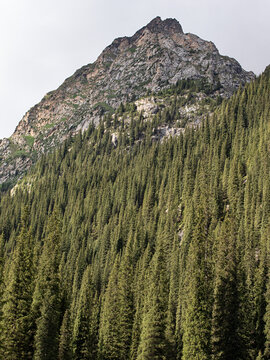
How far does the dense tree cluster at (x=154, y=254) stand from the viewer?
4041cm

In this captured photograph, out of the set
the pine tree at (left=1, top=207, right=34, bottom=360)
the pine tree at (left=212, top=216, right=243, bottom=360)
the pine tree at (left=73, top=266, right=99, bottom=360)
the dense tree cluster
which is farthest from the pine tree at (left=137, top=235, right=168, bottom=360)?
the pine tree at (left=1, top=207, right=34, bottom=360)

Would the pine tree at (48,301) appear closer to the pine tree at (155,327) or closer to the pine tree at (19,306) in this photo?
the pine tree at (19,306)

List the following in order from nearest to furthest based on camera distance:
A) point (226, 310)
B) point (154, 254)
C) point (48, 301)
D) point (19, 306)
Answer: point (19, 306)
point (48, 301)
point (226, 310)
point (154, 254)

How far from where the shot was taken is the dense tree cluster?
40.4m

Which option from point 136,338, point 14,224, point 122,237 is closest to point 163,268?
point 136,338

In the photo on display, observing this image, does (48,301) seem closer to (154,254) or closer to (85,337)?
(85,337)

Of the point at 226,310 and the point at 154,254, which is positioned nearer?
the point at 226,310

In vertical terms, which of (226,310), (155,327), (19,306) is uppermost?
(226,310)

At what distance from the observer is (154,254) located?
9019 centimetres

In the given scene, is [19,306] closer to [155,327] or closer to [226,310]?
[155,327]

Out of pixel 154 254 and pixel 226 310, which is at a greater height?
pixel 154 254

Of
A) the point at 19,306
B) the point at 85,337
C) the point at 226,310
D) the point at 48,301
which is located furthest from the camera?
the point at 85,337

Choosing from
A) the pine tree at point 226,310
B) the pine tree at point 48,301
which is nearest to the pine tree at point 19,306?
the pine tree at point 48,301

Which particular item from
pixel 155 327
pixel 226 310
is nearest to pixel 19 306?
pixel 155 327
